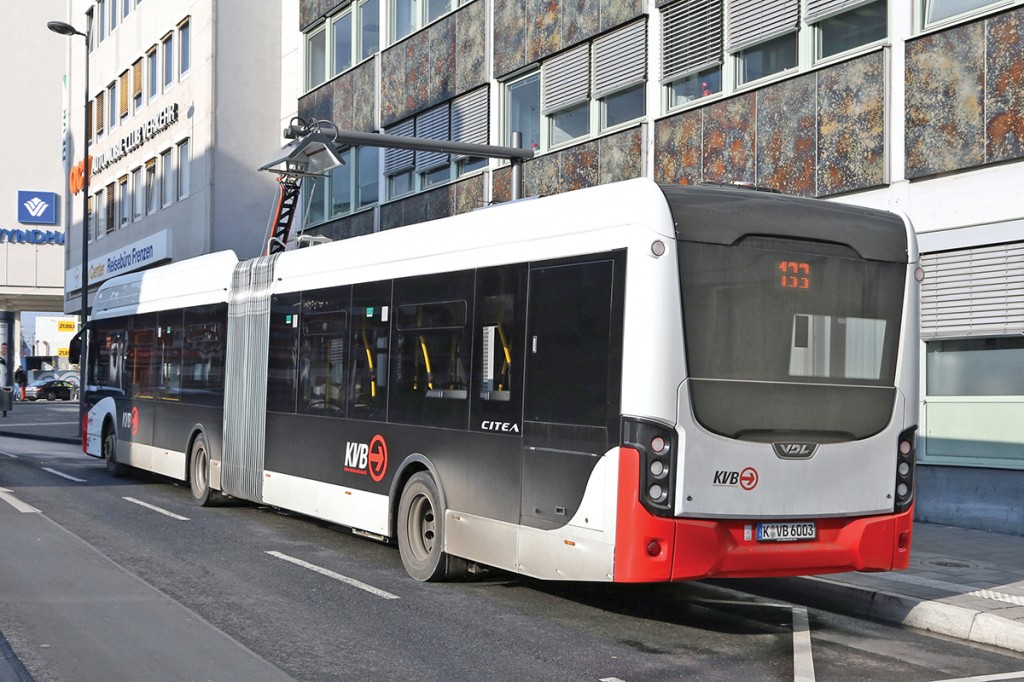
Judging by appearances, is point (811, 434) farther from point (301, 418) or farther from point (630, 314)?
point (301, 418)

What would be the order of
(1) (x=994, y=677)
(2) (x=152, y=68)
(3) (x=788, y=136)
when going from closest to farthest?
(1) (x=994, y=677) < (3) (x=788, y=136) < (2) (x=152, y=68)

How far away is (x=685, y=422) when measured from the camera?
791cm

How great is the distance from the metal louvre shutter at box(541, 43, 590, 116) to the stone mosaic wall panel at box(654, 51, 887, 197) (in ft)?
8.87

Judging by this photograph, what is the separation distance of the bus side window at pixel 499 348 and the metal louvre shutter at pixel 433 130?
49.1 feet

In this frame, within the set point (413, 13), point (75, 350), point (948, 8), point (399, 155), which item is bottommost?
point (75, 350)

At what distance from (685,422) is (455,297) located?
2.69 meters

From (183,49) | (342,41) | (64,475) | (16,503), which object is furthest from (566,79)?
(183,49)

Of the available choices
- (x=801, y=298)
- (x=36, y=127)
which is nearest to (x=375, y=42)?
(x=801, y=298)

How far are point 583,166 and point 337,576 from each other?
35.6ft

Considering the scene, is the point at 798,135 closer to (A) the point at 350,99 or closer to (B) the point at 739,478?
(B) the point at 739,478

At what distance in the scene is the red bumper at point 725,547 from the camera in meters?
7.80

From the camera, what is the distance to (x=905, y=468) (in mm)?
8852

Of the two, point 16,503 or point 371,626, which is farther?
point 16,503

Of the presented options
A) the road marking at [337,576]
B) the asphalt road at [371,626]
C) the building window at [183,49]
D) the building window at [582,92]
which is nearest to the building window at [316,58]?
the building window at [183,49]
